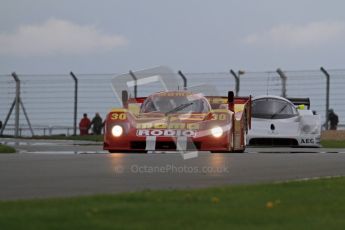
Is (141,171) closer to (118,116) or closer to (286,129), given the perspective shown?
(118,116)

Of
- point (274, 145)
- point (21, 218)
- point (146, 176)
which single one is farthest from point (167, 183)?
point (274, 145)

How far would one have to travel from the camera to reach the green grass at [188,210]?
668 cm

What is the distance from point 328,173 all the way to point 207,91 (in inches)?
312

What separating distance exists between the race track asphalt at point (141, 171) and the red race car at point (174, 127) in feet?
1.33

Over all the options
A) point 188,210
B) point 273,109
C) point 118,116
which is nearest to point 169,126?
point 118,116

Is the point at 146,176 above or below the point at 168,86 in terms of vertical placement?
below

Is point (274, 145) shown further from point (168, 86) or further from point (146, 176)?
point (146, 176)

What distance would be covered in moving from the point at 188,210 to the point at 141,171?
4.60 metres

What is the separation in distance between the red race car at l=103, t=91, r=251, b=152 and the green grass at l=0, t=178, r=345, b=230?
22.3ft

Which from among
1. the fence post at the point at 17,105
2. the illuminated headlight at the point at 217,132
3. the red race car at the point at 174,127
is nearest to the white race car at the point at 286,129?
the red race car at the point at 174,127

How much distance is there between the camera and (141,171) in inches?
473

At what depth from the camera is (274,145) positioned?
75.2 ft

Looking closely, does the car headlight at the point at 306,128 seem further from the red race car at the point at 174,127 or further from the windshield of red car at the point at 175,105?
the windshield of red car at the point at 175,105

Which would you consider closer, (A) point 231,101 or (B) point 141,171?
(B) point 141,171
